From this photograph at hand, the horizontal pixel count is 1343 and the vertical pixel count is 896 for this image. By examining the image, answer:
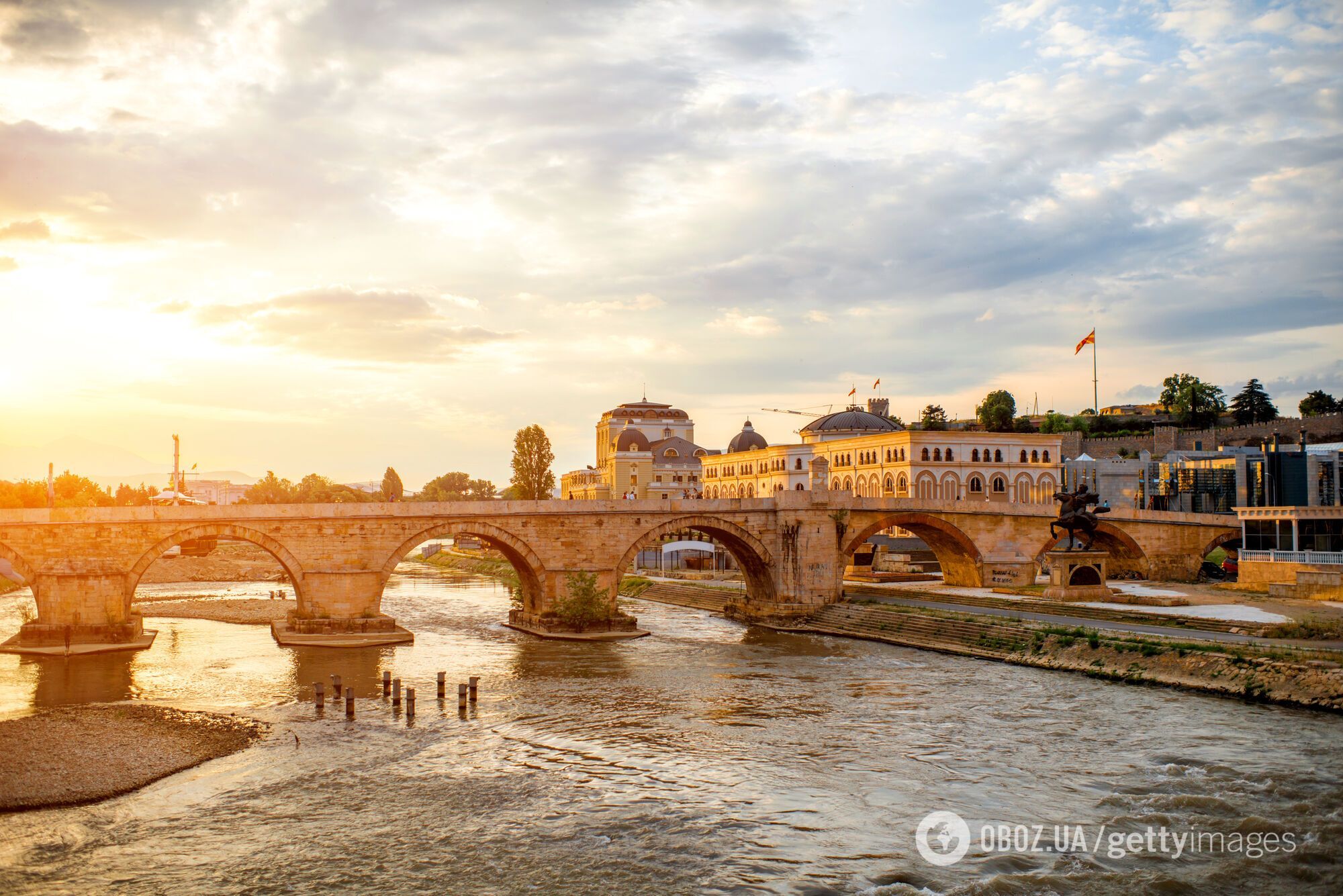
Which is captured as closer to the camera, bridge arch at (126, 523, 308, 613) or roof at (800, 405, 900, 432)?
bridge arch at (126, 523, 308, 613)

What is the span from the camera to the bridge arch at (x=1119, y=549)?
2266 inches

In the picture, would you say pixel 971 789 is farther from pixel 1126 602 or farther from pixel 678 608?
pixel 678 608

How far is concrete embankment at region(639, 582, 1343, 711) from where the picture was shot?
2986 centimetres

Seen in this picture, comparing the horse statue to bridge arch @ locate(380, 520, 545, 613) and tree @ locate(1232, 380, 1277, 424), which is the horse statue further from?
tree @ locate(1232, 380, 1277, 424)

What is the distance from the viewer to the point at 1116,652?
35062 mm

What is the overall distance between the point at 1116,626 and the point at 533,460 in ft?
195

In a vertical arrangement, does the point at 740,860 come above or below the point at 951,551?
below

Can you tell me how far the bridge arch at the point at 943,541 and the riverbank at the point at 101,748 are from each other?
33113mm

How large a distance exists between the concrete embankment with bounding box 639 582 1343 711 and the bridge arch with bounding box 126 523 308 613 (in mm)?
22666

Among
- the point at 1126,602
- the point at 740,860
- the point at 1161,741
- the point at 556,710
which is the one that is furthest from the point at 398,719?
the point at 1126,602

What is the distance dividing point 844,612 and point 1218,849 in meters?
30.3

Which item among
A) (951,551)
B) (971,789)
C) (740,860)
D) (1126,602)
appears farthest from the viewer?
(951,551)

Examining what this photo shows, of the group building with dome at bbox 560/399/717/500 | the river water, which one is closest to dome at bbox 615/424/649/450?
building with dome at bbox 560/399/717/500

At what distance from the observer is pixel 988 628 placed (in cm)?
4078
